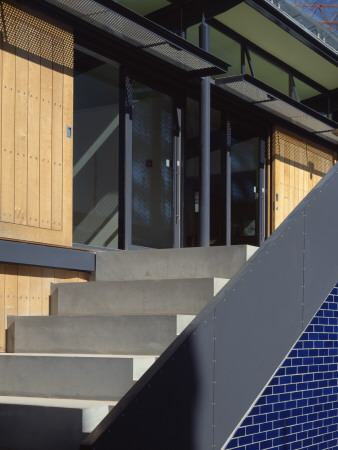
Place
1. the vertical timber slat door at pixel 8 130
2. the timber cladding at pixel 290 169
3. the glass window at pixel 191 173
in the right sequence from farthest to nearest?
the timber cladding at pixel 290 169 → the glass window at pixel 191 173 → the vertical timber slat door at pixel 8 130

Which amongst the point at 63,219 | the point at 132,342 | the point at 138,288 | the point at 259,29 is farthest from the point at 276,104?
the point at 132,342

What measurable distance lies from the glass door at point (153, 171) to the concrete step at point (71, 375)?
4025 millimetres

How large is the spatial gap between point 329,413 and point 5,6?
4.17m

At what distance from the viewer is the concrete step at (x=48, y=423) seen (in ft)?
13.4

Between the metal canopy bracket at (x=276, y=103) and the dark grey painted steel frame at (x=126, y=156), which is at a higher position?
the metal canopy bracket at (x=276, y=103)

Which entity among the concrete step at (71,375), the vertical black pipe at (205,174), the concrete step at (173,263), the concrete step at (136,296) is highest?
the vertical black pipe at (205,174)

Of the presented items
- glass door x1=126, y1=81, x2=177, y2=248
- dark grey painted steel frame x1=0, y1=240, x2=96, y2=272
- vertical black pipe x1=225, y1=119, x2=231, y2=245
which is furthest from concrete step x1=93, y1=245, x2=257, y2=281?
vertical black pipe x1=225, y1=119, x2=231, y2=245

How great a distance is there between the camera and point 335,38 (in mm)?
11320

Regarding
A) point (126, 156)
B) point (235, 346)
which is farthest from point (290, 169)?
point (235, 346)

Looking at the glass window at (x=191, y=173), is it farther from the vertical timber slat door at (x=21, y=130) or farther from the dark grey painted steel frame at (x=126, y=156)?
the vertical timber slat door at (x=21, y=130)

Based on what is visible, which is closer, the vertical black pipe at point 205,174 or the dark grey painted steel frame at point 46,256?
the dark grey painted steel frame at point 46,256

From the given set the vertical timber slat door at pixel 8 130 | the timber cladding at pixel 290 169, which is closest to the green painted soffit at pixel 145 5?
the vertical timber slat door at pixel 8 130

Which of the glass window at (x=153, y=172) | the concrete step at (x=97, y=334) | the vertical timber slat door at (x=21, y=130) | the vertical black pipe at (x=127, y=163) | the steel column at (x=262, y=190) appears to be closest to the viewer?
the concrete step at (x=97, y=334)

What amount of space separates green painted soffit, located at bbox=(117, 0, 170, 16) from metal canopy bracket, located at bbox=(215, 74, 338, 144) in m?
1.10
